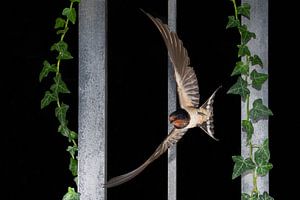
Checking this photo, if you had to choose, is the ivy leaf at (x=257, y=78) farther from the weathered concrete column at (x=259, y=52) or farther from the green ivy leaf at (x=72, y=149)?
the green ivy leaf at (x=72, y=149)

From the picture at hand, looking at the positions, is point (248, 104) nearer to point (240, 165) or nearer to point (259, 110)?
point (259, 110)

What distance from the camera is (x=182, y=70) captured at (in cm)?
189

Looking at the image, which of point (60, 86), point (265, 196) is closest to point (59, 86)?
point (60, 86)

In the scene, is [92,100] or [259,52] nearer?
[92,100]

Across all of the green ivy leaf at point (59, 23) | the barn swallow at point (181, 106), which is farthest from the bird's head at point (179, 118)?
the green ivy leaf at point (59, 23)

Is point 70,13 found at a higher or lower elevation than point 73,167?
higher

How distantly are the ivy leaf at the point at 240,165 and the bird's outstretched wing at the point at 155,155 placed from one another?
6.1 inches

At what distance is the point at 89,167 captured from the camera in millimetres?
1890

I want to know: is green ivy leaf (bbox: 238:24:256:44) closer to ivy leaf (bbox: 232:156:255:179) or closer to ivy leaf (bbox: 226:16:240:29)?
ivy leaf (bbox: 226:16:240:29)

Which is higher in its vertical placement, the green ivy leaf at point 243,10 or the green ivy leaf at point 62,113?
the green ivy leaf at point 243,10

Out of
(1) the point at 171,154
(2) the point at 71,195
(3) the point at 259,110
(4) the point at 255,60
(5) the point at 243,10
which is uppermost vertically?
(5) the point at 243,10

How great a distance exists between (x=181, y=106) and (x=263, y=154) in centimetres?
24

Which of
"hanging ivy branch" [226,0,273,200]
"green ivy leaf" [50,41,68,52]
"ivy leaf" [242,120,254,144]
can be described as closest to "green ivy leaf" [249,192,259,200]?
"hanging ivy branch" [226,0,273,200]

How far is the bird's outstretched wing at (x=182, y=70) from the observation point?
188 centimetres
